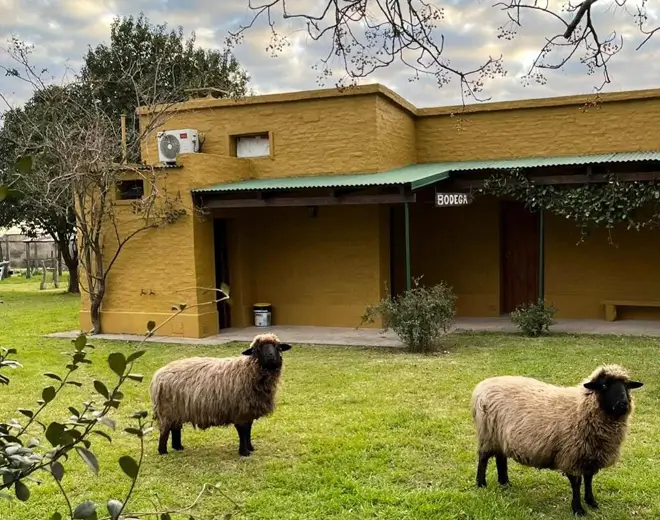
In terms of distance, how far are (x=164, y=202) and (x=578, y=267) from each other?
887cm

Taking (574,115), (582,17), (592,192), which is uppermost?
(574,115)

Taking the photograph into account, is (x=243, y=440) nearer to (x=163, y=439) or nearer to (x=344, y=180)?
(x=163, y=439)

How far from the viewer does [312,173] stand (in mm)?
14047

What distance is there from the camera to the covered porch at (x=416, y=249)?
12.8 metres

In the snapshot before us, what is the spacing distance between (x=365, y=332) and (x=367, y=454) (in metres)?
7.29

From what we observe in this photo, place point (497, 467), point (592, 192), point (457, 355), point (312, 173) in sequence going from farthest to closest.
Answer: point (312, 173), point (592, 192), point (457, 355), point (497, 467)

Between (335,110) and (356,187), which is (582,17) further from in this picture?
(335,110)

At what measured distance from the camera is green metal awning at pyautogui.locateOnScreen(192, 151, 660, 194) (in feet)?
38.9

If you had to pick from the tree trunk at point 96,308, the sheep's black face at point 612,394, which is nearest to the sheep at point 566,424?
the sheep's black face at point 612,394

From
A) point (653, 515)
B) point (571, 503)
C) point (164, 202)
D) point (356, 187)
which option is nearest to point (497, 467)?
point (571, 503)

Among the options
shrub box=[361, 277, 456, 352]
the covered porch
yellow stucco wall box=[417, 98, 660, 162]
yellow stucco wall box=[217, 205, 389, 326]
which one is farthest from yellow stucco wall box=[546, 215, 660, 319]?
shrub box=[361, 277, 456, 352]

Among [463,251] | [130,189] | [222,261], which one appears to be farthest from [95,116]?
[463,251]

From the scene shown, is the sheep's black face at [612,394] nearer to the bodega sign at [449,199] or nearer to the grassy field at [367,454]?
the grassy field at [367,454]

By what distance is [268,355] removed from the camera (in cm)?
585
